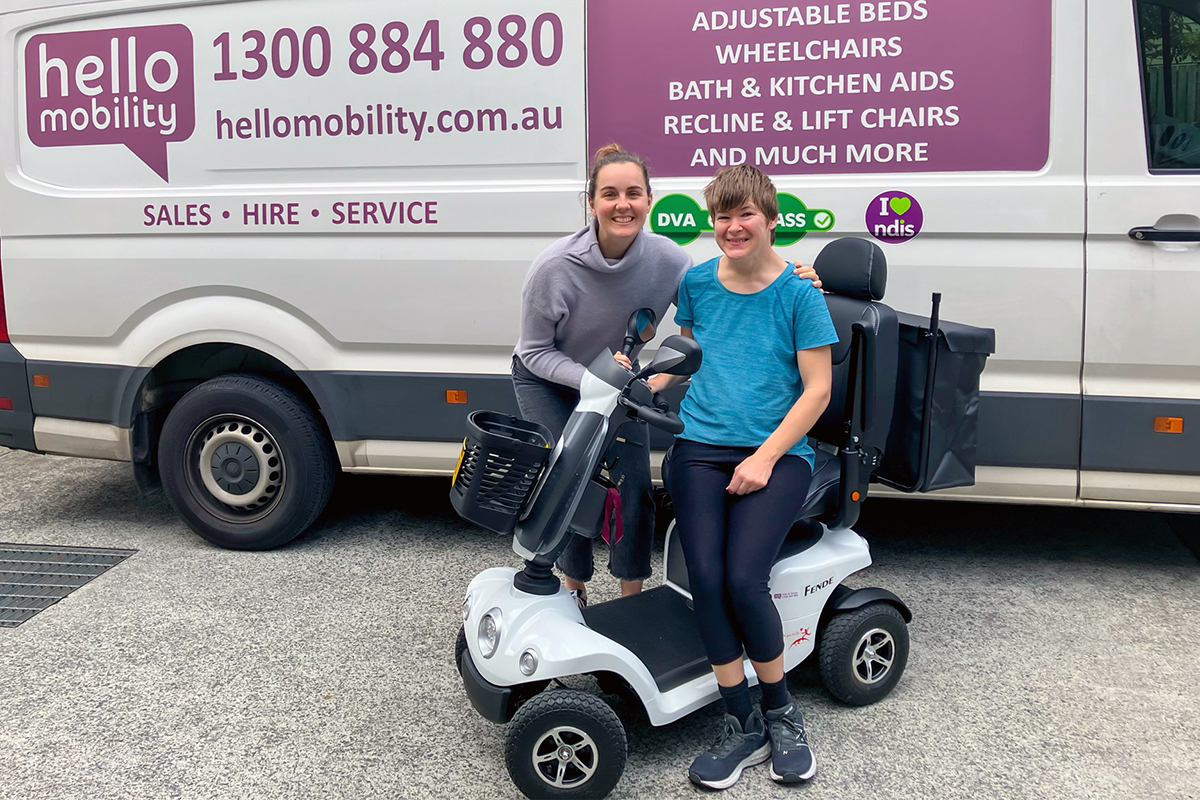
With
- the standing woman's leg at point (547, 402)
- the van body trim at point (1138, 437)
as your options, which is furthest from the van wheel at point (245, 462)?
the van body trim at point (1138, 437)

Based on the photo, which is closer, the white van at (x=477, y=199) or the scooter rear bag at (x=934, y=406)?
the scooter rear bag at (x=934, y=406)

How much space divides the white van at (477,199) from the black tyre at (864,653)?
95cm

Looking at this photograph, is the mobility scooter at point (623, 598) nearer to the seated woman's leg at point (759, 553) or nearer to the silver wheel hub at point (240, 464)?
the seated woman's leg at point (759, 553)

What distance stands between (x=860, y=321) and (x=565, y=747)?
1355 millimetres

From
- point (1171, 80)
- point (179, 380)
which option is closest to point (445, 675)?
point (179, 380)

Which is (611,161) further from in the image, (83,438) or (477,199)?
(83,438)

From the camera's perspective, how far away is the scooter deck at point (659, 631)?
112 inches

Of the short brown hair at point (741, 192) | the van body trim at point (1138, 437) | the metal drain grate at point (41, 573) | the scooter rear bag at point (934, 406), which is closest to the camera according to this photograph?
the short brown hair at point (741, 192)

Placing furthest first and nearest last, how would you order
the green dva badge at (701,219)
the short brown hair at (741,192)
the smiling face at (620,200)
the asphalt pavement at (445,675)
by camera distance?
the green dva badge at (701,219) < the smiling face at (620,200) < the asphalt pavement at (445,675) < the short brown hair at (741,192)

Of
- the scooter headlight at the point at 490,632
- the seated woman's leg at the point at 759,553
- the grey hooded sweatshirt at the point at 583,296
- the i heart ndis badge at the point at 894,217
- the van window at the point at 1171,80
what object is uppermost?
the van window at the point at 1171,80

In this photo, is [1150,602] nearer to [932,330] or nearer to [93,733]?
[932,330]

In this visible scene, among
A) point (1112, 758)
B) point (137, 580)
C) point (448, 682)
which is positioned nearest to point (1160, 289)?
point (1112, 758)

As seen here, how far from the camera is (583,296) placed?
3062mm

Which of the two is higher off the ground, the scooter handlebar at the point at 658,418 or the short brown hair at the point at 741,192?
the short brown hair at the point at 741,192
